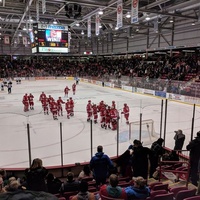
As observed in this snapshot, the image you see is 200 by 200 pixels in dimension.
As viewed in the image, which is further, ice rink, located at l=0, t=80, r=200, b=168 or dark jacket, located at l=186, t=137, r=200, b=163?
ice rink, located at l=0, t=80, r=200, b=168

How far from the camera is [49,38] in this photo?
62.2ft

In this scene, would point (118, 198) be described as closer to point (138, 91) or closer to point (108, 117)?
point (108, 117)

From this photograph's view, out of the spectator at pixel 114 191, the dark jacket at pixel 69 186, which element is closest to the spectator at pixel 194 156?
the spectator at pixel 114 191

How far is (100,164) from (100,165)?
2 centimetres

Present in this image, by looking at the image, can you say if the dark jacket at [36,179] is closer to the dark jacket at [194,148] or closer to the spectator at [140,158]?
the spectator at [140,158]

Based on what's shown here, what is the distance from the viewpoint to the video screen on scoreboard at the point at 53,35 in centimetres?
1883

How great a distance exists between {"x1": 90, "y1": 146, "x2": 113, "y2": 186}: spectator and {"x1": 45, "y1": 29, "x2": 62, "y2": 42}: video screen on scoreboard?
16.4 metres

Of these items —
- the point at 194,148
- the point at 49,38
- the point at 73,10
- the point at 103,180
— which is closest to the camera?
the point at 194,148

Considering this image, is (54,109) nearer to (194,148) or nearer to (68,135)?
(68,135)

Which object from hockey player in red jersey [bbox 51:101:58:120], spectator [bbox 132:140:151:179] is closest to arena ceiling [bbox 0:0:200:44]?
hockey player in red jersey [bbox 51:101:58:120]

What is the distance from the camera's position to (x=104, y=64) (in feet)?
127

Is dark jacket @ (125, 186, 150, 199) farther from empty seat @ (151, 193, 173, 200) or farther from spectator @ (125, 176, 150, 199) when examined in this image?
empty seat @ (151, 193, 173, 200)

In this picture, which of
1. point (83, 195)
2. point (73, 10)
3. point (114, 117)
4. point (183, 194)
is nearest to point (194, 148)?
point (183, 194)

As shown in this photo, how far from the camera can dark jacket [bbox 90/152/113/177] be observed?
4387 mm
